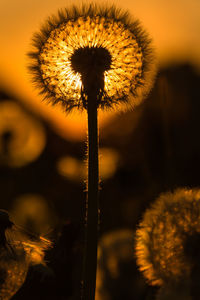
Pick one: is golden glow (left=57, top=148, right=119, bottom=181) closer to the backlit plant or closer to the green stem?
the backlit plant

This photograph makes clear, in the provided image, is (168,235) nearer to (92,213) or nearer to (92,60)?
(92,213)

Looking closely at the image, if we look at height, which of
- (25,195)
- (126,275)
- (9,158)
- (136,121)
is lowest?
(126,275)

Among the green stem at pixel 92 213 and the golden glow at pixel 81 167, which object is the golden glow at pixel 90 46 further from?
the golden glow at pixel 81 167

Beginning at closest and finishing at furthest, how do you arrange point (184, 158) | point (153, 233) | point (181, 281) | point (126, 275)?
point (181, 281) → point (153, 233) → point (126, 275) → point (184, 158)

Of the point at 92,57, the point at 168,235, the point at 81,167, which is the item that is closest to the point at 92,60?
the point at 92,57

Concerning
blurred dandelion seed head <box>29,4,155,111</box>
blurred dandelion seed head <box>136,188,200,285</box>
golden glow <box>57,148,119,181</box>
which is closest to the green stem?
blurred dandelion seed head <box>136,188,200,285</box>

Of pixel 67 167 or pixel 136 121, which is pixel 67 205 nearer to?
pixel 67 167

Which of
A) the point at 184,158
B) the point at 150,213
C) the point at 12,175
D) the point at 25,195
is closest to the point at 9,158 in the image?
the point at 12,175
